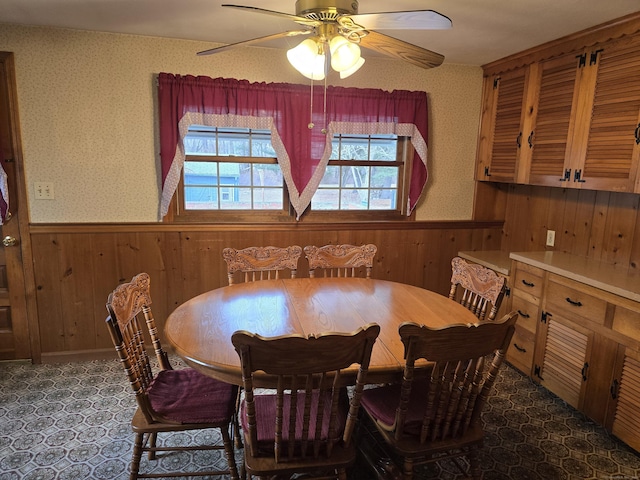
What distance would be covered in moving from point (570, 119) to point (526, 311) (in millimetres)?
1273

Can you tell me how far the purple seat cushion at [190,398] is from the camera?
176 cm

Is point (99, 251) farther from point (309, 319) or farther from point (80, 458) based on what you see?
point (309, 319)

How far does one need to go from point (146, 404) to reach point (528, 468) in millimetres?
1829

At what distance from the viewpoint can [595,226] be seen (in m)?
2.94

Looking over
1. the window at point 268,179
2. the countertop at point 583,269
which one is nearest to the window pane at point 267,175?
the window at point 268,179

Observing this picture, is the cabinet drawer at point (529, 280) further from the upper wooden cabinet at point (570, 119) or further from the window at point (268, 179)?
the window at point (268, 179)

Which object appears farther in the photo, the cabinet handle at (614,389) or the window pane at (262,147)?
the window pane at (262,147)

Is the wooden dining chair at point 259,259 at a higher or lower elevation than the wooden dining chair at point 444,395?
higher

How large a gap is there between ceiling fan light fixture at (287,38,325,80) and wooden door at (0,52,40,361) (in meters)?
2.09

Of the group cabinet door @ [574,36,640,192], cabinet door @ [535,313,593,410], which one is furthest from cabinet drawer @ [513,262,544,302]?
cabinet door @ [574,36,640,192]

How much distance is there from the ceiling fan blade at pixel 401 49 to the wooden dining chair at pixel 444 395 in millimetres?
1136

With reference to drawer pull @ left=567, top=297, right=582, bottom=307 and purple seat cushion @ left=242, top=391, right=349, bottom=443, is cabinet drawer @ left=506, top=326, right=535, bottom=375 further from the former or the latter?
purple seat cushion @ left=242, top=391, right=349, bottom=443

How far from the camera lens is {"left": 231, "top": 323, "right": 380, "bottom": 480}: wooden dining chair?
1.34 meters

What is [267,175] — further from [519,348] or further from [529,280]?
[519,348]
